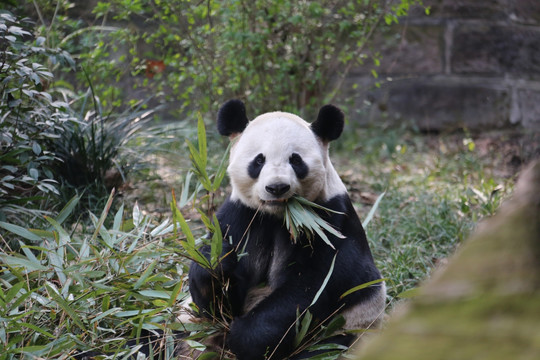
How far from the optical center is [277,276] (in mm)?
2719

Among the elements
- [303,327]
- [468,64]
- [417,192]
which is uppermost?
[468,64]

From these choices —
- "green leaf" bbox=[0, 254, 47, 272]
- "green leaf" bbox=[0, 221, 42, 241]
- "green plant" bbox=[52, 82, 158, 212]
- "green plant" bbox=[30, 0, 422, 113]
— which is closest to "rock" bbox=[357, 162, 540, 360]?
"green leaf" bbox=[0, 254, 47, 272]

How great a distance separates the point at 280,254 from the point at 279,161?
1.40ft

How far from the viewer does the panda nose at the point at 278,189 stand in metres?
2.58

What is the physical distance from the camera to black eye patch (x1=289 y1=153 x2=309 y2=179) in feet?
→ 8.85

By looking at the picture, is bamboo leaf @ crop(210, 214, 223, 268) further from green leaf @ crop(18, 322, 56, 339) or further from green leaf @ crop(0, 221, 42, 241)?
green leaf @ crop(0, 221, 42, 241)

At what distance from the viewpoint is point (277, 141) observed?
2.72m

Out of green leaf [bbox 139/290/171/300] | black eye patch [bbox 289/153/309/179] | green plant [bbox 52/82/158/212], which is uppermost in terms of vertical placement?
black eye patch [bbox 289/153/309/179]

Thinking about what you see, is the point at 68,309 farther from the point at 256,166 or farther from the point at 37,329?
the point at 256,166

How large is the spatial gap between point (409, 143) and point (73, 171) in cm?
429

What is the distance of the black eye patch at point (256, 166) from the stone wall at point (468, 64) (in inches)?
193

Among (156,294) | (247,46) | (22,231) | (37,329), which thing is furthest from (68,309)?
(247,46)

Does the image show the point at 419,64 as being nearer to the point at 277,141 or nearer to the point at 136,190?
the point at 136,190

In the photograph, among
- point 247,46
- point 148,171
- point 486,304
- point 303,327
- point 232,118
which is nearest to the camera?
point 486,304
